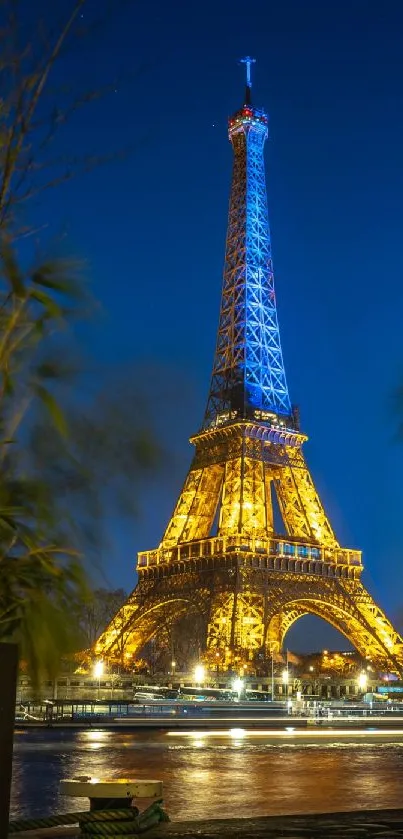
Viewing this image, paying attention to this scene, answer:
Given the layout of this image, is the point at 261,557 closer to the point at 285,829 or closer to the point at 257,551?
the point at 257,551

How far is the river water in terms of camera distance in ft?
44.8

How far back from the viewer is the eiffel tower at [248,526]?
6594cm

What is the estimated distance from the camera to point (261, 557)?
6688 cm

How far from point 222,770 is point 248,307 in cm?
6467

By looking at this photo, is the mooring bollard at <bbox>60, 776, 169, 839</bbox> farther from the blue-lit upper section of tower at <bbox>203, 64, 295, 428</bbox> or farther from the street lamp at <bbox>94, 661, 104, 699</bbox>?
the blue-lit upper section of tower at <bbox>203, 64, 295, 428</bbox>

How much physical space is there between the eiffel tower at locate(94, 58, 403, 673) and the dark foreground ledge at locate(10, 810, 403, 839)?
51.1 meters

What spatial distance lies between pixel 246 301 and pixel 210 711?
45.0 meters

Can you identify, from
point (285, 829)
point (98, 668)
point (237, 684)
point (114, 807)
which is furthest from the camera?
point (98, 668)

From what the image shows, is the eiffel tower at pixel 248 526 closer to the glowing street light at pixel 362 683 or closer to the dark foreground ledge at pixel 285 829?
the glowing street light at pixel 362 683

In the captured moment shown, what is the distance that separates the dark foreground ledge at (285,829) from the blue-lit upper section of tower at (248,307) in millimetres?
64770

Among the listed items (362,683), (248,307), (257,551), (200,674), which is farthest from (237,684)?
(248,307)

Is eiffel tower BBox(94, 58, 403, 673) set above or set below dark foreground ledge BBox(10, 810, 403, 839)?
above

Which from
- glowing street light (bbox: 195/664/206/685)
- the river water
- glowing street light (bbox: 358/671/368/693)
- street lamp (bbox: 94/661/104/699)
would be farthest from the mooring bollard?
street lamp (bbox: 94/661/104/699)

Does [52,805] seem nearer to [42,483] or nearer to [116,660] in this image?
[42,483]
